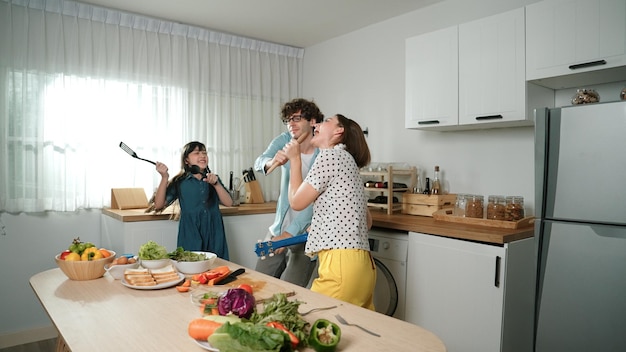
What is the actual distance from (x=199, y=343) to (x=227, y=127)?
331 centimetres

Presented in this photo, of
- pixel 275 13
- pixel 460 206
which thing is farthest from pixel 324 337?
pixel 275 13

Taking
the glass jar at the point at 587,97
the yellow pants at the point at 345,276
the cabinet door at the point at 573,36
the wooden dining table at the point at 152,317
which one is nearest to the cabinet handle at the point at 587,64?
the cabinet door at the point at 573,36

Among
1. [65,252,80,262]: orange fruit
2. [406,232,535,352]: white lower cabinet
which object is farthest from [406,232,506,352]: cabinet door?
[65,252,80,262]: orange fruit

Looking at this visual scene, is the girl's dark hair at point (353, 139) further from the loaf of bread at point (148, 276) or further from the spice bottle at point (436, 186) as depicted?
the spice bottle at point (436, 186)

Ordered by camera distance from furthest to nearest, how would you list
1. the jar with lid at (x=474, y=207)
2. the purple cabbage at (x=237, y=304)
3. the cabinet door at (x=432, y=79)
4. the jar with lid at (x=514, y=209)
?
the cabinet door at (x=432, y=79), the jar with lid at (x=474, y=207), the jar with lid at (x=514, y=209), the purple cabbage at (x=237, y=304)

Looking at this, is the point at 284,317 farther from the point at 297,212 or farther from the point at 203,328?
the point at 297,212

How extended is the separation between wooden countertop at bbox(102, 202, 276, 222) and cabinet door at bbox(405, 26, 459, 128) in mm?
1456

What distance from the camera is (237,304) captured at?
129 cm

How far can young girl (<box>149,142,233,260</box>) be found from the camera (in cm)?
316

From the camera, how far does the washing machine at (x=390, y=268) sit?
2.99 meters

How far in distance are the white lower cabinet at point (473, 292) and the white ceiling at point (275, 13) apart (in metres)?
1.88

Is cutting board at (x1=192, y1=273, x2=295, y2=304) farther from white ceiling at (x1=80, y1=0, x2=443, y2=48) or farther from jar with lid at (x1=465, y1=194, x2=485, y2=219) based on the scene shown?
white ceiling at (x1=80, y1=0, x2=443, y2=48)

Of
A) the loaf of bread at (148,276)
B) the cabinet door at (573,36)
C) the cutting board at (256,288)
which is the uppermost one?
the cabinet door at (573,36)

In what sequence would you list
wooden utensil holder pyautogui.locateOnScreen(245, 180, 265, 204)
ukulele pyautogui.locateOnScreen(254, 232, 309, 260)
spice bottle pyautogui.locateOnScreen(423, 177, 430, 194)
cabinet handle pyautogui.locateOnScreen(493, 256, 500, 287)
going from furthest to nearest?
wooden utensil holder pyautogui.locateOnScreen(245, 180, 265, 204) < spice bottle pyautogui.locateOnScreen(423, 177, 430, 194) < cabinet handle pyautogui.locateOnScreen(493, 256, 500, 287) < ukulele pyautogui.locateOnScreen(254, 232, 309, 260)
